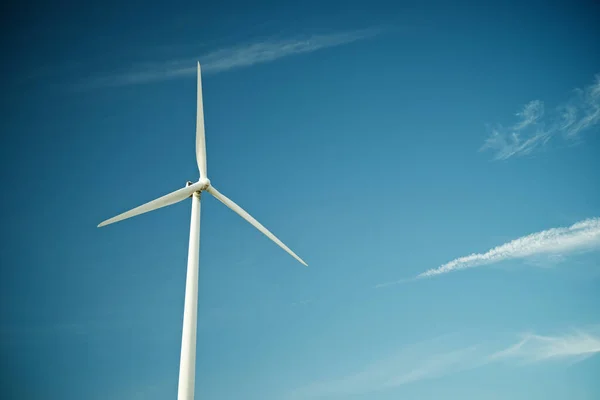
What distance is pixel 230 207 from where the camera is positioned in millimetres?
40062

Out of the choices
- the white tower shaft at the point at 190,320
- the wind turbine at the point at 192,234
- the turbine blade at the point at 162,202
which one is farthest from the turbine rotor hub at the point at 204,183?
the white tower shaft at the point at 190,320

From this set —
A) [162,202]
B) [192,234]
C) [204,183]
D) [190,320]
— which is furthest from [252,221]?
[190,320]

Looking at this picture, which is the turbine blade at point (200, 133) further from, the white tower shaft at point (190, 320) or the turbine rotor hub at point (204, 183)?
the white tower shaft at point (190, 320)

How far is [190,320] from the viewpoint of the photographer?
31.8m

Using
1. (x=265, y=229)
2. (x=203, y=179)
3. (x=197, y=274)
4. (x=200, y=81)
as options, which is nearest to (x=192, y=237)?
(x=197, y=274)

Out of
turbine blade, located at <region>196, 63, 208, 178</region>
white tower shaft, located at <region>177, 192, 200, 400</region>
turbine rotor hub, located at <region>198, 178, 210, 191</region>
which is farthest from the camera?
turbine blade, located at <region>196, 63, 208, 178</region>

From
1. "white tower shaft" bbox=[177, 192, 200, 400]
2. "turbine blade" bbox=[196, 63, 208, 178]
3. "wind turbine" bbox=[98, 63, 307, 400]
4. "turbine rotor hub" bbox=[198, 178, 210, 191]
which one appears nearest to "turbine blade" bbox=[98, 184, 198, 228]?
"wind turbine" bbox=[98, 63, 307, 400]

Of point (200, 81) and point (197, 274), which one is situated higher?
point (200, 81)

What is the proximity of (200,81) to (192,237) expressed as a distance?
525 inches

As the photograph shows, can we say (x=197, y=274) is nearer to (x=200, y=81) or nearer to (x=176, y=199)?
(x=176, y=199)

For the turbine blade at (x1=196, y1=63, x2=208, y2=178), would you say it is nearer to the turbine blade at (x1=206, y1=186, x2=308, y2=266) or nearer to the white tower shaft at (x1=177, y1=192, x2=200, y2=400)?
the turbine blade at (x1=206, y1=186, x2=308, y2=266)

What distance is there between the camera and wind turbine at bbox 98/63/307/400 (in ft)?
99.8

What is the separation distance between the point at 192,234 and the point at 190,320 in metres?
6.29

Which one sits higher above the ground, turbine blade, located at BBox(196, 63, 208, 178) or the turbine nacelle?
turbine blade, located at BBox(196, 63, 208, 178)
